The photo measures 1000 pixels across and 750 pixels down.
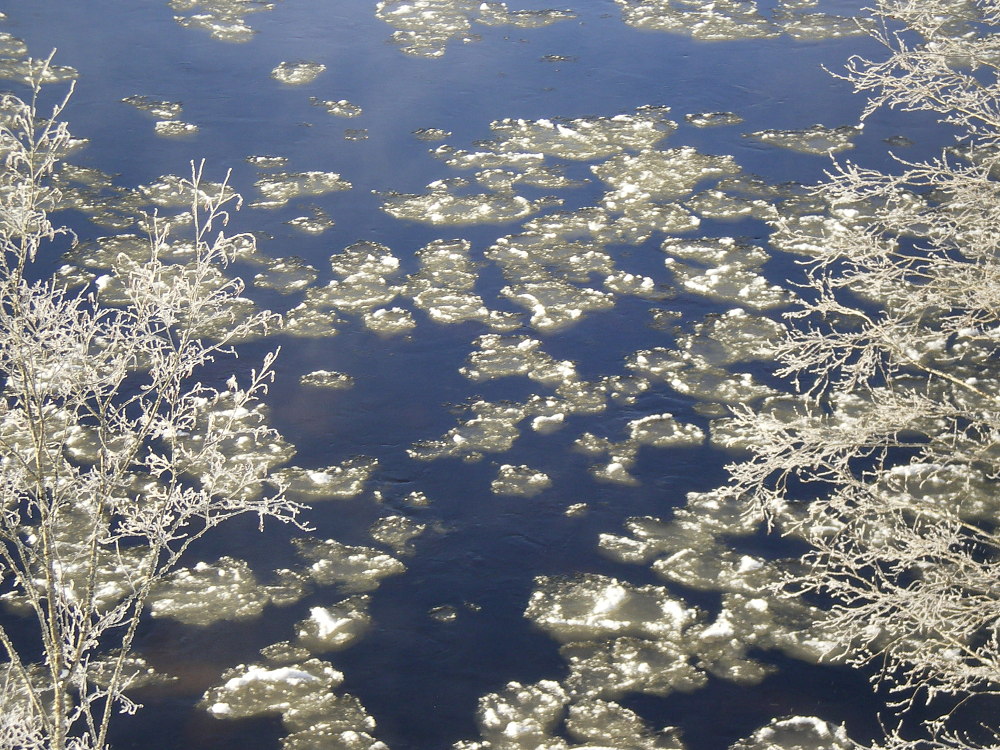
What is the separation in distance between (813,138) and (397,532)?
29.2ft

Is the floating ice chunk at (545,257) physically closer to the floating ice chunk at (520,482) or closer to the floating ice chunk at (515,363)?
the floating ice chunk at (515,363)

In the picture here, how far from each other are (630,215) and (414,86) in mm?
5006

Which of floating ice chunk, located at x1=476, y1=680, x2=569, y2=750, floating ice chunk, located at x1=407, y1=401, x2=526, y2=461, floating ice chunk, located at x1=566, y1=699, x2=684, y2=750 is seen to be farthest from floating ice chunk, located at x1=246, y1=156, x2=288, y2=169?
floating ice chunk, located at x1=566, y1=699, x2=684, y2=750

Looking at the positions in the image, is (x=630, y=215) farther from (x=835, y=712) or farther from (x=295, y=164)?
(x=835, y=712)

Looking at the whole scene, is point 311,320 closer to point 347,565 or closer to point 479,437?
point 479,437

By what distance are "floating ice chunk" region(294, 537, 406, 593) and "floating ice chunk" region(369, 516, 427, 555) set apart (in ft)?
0.45

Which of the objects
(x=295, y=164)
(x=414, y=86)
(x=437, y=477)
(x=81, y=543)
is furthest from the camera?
(x=414, y=86)

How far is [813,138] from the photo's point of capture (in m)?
14.7

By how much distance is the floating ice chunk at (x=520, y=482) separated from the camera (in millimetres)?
9148

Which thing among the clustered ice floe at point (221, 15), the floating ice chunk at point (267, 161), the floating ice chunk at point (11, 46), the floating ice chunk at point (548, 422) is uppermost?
the clustered ice floe at point (221, 15)

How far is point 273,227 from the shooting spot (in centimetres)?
1318

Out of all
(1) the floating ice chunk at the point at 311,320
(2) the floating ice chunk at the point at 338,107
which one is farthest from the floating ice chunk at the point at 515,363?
(2) the floating ice chunk at the point at 338,107

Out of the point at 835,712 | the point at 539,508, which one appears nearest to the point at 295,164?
the point at 539,508

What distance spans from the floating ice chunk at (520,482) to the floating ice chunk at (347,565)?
120 cm
